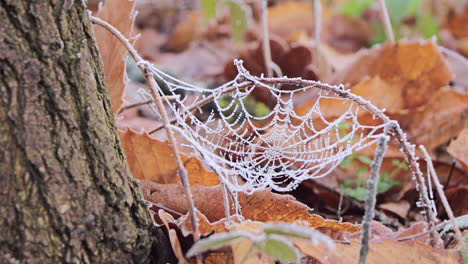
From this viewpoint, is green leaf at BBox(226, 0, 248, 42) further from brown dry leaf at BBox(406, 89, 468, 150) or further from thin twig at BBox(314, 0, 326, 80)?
brown dry leaf at BBox(406, 89, 468, 150)

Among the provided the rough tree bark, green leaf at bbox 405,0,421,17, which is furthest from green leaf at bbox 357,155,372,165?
green leaf at bbox 405,0,421,17

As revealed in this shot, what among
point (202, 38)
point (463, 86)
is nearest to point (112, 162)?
point (463, 86)

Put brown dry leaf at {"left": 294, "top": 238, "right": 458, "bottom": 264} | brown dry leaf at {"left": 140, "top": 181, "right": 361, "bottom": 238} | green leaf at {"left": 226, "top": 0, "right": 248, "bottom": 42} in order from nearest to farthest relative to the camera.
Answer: brown dry leaf at {"left": 294, "top": 238, "right": 458, "bottom": 264} < brown dry leaf at {"left": 140, "top": 181, "right": 361, "bottom": 238} < green leaf at {"left": 226, "top": 0, "right": 248, "bottom": 42}

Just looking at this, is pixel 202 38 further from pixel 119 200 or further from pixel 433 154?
pixel 119 200

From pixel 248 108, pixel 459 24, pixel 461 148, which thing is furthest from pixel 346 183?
pixel 459 24

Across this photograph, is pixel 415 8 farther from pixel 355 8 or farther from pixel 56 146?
pixel 56 146

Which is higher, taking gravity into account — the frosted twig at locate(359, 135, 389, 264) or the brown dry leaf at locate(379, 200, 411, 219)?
the frosted twig at locate(359, 135, 389, 264)
